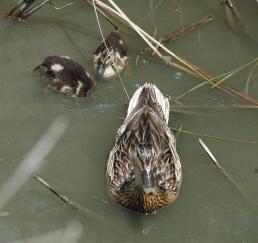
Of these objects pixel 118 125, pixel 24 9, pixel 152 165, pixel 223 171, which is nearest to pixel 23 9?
pixel 24 9

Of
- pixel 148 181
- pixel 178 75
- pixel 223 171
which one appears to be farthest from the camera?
pixel 178 75

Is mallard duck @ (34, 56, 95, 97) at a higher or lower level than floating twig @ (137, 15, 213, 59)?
Result: higher

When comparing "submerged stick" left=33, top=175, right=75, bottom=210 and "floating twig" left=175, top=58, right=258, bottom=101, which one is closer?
"submerged stick" left=33, top=175, right=75, bottom=210

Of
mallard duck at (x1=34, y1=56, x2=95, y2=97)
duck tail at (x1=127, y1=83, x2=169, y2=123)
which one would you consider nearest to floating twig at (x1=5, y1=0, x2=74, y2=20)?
mallard duck at (x1=34, y1=56, x2=95, y2=97)

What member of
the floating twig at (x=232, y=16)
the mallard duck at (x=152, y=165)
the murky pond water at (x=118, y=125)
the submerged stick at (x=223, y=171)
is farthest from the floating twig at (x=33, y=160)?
the floating twig at (x=232, y=16)

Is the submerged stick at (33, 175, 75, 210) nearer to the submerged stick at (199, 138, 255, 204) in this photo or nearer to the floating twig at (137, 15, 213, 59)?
the submerged stick at (199, 138, 255, 204)

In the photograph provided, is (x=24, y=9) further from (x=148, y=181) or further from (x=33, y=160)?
(x=148, y=181)

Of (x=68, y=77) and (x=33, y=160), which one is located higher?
(x=68, y=77)
